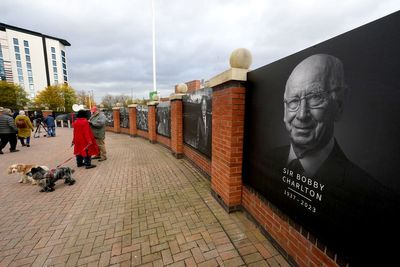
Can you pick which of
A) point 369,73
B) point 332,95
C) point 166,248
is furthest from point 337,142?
point 166,248

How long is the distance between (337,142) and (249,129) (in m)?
1.42

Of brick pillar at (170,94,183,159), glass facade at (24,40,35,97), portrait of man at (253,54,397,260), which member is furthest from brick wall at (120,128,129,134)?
Result: glass facade at (24,40,35,97)

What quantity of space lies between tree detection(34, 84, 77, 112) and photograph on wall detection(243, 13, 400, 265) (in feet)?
180

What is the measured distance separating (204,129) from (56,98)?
54.1 metres

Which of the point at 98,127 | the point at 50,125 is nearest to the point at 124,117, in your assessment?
the point at 50,125

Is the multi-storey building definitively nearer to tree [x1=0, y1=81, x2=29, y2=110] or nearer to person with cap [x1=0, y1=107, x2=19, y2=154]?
tree [x1=0, y1=81, x2=29, y2=110]

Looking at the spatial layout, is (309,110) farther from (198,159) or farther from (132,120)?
(132,120)

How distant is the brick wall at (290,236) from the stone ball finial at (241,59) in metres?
1.96

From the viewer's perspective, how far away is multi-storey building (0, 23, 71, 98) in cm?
5512

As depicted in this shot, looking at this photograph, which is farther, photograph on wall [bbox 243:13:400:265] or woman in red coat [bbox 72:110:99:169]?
woman in red coat [bbox 72:110:99:169]

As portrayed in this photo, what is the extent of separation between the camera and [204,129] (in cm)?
480

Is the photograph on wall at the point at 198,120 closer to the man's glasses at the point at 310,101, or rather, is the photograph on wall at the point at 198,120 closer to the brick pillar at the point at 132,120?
the man's glasses at the point at 310,101

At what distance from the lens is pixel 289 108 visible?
2.08 meters

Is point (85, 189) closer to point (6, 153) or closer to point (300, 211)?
point (300, 211)
